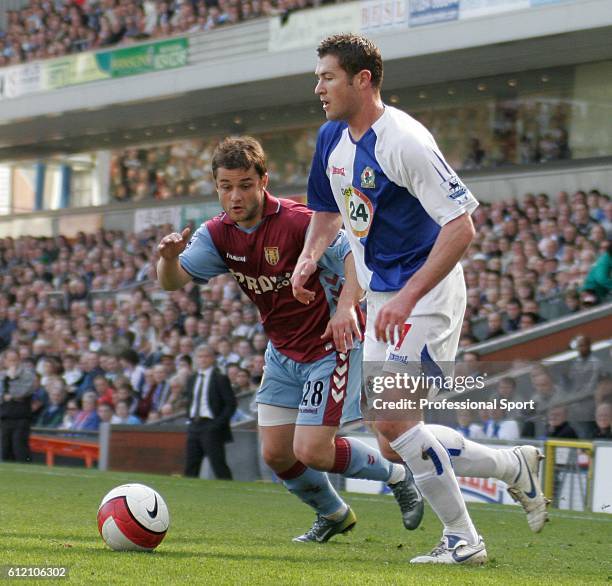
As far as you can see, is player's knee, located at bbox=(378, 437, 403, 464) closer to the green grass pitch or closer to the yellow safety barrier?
the green grass pitch

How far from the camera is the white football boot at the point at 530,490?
5.96 metres

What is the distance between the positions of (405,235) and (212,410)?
9.29 metres

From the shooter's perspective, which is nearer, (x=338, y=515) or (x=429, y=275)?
(x=429, y=275)

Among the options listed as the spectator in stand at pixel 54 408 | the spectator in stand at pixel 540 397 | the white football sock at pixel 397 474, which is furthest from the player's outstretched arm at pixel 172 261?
the spectator in stand at pixel 54 408

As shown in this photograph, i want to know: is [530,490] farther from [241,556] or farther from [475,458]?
[241,556]

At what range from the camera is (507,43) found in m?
20.6

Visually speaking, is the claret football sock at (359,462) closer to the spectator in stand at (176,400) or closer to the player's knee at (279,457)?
the player's knee at (279,457)

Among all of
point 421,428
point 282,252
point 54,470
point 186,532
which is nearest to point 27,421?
point 54,470

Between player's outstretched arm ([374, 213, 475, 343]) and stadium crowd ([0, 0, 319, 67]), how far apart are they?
18589 millimetres

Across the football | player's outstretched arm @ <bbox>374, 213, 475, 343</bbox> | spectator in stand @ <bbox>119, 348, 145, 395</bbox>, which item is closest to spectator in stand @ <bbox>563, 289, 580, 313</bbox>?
spectator in stand @ <bbox>119, 348, 145, 395</bbox>

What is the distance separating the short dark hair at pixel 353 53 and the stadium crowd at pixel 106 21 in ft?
58.8

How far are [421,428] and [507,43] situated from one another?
16.2 meters

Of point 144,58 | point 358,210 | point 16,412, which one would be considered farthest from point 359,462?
point 144,58

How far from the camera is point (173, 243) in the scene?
6.10 meters
